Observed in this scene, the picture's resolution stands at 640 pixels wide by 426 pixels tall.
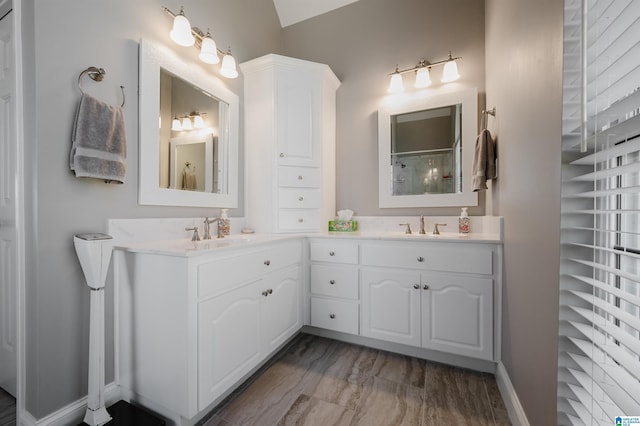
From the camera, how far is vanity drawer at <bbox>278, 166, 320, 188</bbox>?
7.24ft

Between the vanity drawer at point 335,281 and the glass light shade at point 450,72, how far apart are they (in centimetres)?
167

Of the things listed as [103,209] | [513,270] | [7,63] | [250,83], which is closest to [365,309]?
[513,270]

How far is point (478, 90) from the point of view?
2.11 m

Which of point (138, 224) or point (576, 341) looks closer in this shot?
point (576, 341)

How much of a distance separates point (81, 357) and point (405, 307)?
1.79m

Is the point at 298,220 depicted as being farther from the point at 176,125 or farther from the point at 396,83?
the point at 396,83

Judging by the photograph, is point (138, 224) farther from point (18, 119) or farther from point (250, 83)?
point (250, 83)

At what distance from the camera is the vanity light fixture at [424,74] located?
2125 mm

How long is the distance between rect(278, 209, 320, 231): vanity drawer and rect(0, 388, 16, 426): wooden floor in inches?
66.8

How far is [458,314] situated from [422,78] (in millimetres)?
1825

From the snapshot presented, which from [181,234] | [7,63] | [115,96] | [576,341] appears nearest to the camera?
[576,341]

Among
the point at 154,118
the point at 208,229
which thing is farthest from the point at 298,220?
the point at 154,118

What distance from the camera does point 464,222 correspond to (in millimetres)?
2039

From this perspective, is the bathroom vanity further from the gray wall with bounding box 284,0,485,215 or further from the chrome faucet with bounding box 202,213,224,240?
the gray wall with bounding box 284,0,485,215
